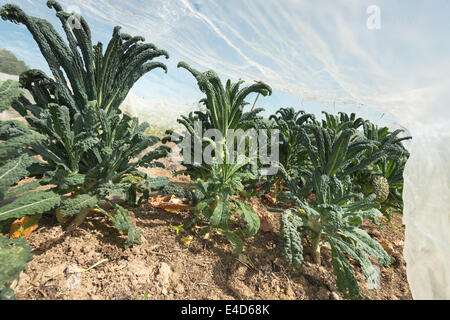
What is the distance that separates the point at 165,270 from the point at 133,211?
71 centimetres

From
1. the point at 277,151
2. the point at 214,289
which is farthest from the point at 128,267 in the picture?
the point at 277,151

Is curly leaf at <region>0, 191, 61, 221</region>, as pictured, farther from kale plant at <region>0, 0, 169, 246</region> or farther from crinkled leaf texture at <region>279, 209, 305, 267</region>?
crinkled leaf texture at <region>279, 209, 305, 267</region>

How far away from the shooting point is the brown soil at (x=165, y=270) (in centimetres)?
115

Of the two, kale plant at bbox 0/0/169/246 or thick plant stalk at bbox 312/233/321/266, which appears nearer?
kale plant at bbox 0/0/169/246

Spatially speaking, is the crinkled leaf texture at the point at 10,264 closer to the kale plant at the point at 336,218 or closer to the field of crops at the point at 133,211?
the field of crops at the point at 133,211

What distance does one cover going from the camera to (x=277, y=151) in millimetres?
2484

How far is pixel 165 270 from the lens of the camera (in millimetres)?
1336

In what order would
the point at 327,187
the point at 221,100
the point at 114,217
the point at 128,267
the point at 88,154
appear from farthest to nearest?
the point at 221,100, the point at 327,187, the point at 88,154, the point at 114,217, the point at 128,267

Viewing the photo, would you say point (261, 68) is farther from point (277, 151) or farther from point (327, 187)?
point (327, 187)

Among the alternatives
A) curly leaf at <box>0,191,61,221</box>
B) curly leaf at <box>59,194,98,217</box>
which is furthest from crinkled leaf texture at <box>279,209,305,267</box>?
curly leaf at <box>0,191,61,221</box>

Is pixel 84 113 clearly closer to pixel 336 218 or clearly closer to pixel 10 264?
pixel 10 264

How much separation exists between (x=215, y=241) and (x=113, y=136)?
3.62 feet

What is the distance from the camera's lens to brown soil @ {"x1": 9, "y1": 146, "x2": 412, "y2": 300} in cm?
115

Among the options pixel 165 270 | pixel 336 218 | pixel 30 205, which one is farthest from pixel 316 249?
pixel 30 205
